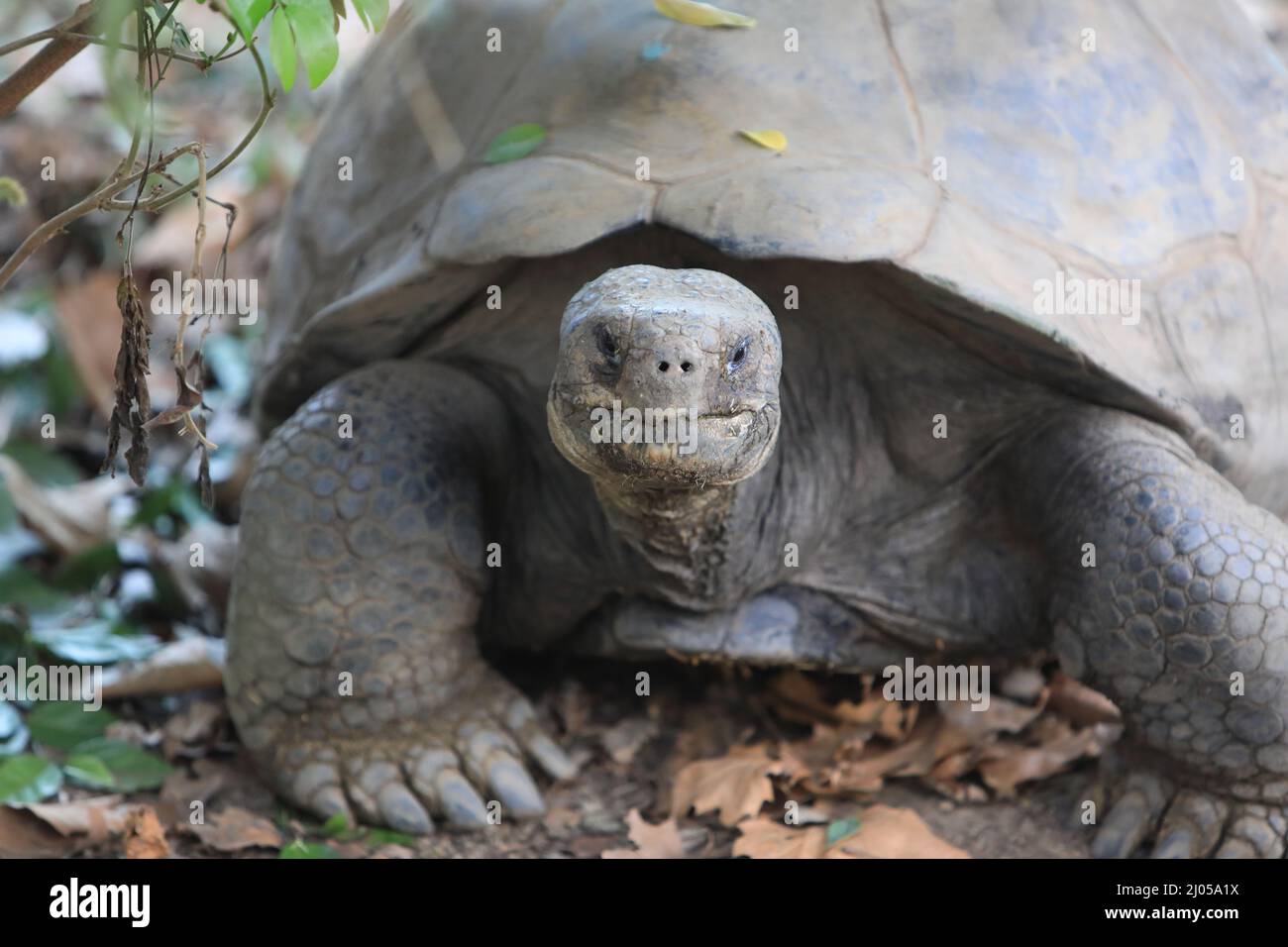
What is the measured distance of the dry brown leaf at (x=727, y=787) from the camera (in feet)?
11.7

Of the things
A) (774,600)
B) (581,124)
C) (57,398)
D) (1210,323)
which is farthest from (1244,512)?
(57,398)

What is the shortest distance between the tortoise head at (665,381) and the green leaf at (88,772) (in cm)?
144

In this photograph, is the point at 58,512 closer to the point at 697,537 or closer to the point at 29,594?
the point at 29,594

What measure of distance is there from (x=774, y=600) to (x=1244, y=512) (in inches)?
43.8

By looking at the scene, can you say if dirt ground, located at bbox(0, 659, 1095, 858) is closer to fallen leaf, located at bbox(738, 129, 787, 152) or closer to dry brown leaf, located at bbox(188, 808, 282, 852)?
dry brown leaf, located at bbox(188, 808, 282, 852)

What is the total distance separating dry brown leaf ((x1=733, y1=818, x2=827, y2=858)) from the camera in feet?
11.1

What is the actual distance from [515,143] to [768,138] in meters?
0.66

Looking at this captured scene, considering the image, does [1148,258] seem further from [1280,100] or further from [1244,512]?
[1280,100]

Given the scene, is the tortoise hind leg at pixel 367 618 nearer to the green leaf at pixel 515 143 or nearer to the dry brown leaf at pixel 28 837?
the dry brown leaf at pixel 28 837

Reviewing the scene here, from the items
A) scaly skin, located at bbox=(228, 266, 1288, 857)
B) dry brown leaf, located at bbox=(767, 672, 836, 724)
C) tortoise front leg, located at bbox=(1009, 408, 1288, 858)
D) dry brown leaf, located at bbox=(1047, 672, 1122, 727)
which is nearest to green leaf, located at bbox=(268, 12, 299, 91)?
scaly skin, located at bbox=(228, 266, 1288, 857)

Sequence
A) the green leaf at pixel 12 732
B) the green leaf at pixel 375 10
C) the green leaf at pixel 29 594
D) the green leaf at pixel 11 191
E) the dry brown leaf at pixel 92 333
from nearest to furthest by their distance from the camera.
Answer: the green leaf at pixel 375 10
the green leaf at pixel 11 191
the green leaf at pixel 12 732
the green leaf at pixel 29 594
the dry brown leaf at pixel 92 333

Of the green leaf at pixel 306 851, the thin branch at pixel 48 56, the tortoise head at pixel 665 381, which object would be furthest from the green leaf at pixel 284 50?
the green leaf at pixel 306 851

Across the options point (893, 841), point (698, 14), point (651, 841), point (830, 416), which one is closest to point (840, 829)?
point (893, 841)

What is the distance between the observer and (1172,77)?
399cm
